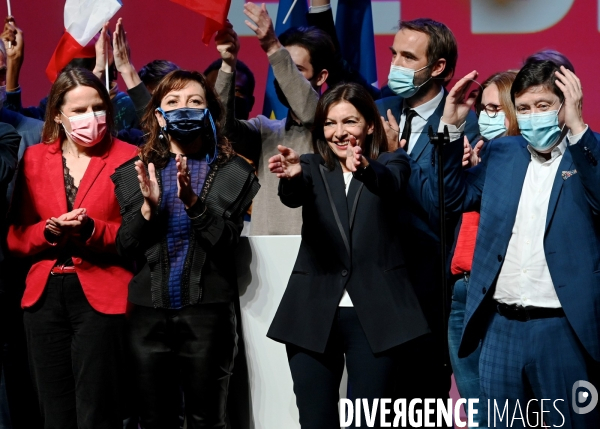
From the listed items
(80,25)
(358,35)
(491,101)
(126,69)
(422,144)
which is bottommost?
(422,144)

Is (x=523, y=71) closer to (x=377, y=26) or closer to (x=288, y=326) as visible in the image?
(x=288, y=326)

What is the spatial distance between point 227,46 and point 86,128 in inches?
29.3

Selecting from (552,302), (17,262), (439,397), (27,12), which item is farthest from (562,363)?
(27,12)

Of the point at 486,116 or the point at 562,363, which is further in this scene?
the point at 486,116

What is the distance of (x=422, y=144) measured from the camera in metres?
3.82

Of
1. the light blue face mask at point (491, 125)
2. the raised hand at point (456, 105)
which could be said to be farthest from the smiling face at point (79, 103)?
the light blue face mask at point (491, 125)

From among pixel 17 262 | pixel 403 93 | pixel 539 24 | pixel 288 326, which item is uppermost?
pixel 539 24

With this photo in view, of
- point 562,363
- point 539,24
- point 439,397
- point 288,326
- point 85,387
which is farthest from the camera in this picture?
point 539,24

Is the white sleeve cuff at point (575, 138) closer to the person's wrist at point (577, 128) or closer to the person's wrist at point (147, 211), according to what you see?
the person's wrist at point (577, 128)

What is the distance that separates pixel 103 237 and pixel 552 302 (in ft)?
5.57

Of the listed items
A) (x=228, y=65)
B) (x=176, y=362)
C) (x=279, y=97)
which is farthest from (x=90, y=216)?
(x=279, y=97)

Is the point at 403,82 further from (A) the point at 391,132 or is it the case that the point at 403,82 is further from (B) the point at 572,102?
(B) the point at 572,102

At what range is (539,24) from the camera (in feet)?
19.1

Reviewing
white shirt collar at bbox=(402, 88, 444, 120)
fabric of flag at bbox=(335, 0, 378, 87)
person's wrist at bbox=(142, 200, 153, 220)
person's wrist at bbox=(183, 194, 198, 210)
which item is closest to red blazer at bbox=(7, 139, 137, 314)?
person's wrist at bbox=(142, 200, 153, 220)
